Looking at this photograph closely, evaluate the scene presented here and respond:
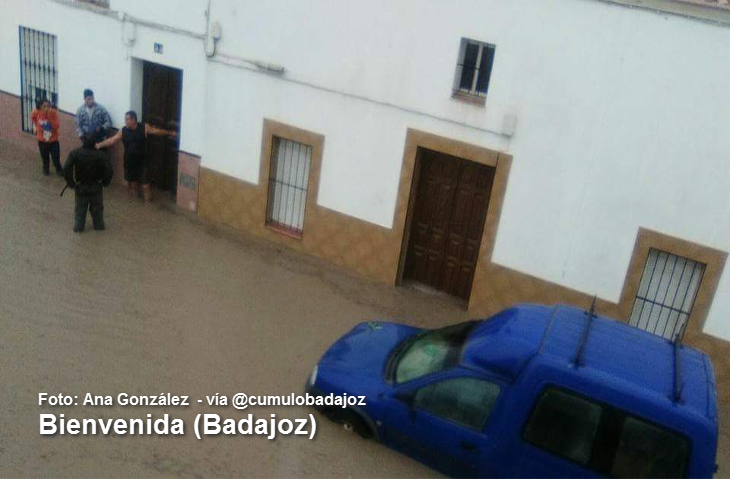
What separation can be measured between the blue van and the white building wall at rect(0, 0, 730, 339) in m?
2.43

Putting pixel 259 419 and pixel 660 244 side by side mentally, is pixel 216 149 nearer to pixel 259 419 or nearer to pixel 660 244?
pixel 259 419

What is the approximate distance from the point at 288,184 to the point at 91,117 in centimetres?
391

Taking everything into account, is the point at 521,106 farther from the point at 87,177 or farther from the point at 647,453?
the point at 87,177

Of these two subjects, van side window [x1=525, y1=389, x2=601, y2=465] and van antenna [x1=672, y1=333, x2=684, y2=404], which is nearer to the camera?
van antenna [x1=672, y1=333, x2=684, y2=404]

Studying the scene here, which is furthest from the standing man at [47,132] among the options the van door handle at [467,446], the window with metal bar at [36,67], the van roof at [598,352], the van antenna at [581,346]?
the van antenna at [581,346]

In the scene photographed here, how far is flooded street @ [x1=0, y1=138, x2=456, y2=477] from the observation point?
20.0 feet

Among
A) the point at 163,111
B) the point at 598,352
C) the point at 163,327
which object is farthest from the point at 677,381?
the point at 163,111

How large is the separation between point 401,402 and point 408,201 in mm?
4234

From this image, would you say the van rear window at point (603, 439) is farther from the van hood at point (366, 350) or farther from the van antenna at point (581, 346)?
the van hood at point (366, 350)

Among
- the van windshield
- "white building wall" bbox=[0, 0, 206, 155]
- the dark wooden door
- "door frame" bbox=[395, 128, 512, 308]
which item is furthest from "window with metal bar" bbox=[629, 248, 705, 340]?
"white building wall" bbox=[0, 0, 206, 155]

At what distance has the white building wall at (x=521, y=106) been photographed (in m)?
7.73

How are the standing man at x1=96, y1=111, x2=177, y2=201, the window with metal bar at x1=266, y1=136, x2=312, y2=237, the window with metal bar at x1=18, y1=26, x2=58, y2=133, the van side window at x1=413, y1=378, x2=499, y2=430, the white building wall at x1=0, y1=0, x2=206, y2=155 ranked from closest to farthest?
1. the van side window at x1=413, y1=378, x2=499, y2=430
2. the window with metal bar at x1=266, y1=136, x2=312, y2=237
3. the white building wall at x1=0, y1=0, x2=206, y2=155
4. the standing man at x1=96, y1=111, x2=177, y2=201
5. the window with metal bar at x1=18, y1=26, x2=58, y2=133

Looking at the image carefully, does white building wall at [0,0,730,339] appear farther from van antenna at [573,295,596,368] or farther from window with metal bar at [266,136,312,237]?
van antenna at [573,295,596,368]

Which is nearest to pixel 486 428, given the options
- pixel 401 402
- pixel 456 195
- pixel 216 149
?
pixel 401 402
